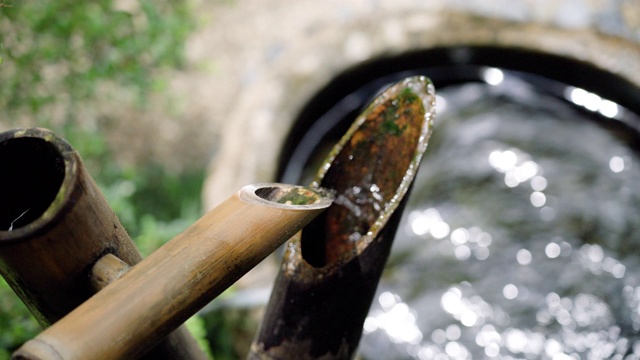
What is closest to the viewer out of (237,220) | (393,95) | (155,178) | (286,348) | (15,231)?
(15,231)

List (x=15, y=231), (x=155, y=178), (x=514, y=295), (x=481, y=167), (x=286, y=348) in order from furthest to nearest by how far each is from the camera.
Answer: (x=155, y=178) → (x=481, y=167) → (x=514, y=295) → (x=286, y=348) → (x=15, y=231)

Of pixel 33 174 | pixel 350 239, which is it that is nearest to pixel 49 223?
pixel 33 174

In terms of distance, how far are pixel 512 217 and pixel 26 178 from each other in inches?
98.0

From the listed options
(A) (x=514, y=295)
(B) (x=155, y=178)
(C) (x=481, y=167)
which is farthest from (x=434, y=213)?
(B) (x=155, y=178)

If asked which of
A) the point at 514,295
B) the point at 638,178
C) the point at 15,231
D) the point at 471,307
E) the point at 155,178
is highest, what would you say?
the point at 638,178

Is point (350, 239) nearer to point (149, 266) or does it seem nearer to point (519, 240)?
point (149, 266)

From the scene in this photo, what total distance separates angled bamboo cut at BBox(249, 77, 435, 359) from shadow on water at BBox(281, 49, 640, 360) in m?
1.34

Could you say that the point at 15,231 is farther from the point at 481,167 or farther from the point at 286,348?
the point at 481,167

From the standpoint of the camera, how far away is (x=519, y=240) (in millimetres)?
2797

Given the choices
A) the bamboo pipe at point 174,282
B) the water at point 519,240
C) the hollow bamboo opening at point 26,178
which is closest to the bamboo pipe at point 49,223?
the hollow bamboo opening at point 26,178

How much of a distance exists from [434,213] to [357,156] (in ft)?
5.43

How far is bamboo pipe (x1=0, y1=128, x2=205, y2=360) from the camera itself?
804 mm

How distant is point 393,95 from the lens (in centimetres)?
140

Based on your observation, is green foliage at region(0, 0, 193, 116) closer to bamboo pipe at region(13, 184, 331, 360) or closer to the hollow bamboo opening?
the hollow bamboo opening
